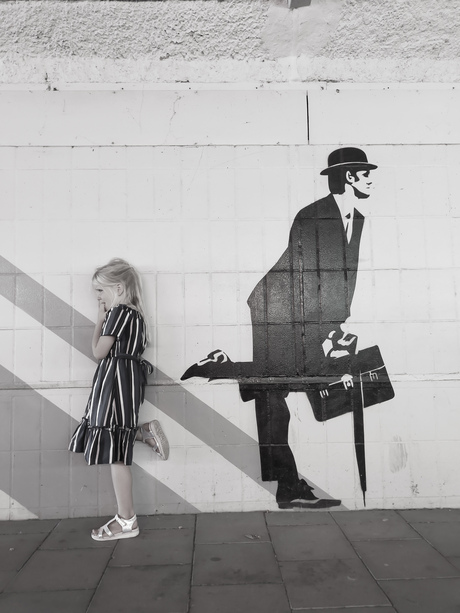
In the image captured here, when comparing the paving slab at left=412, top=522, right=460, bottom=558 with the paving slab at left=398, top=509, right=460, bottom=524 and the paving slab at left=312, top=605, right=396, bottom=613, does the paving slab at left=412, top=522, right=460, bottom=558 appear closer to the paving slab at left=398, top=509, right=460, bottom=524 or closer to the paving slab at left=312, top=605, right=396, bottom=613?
the paving slab at left=398, top=509, right=460, bottom=524

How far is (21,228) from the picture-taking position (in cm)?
276

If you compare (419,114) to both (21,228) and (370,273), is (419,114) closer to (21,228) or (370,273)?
(370,273)

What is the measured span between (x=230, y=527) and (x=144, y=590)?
715 millimetres

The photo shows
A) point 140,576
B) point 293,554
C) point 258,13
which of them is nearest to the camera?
point 140,576

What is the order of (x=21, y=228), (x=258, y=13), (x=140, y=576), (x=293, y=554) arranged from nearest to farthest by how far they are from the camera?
(x=140, y=576), (x=293, y=554), (x=258, y=13), (x=21, y=228)

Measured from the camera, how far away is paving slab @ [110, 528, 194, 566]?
2.06 metres

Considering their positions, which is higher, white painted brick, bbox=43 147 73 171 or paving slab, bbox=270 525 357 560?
white painted brick, bbox=43 147 73 171

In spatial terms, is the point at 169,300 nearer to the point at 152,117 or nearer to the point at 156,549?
the point at 152,117

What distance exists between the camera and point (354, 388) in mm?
2729

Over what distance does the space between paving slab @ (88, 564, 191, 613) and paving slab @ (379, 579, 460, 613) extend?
84 centimetres

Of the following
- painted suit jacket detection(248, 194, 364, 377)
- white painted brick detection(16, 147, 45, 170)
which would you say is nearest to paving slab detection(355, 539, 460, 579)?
painted suit jacket detection(248, 194, 364, 377)

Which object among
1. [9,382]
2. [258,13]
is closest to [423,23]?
[258,13]

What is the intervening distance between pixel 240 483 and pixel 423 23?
2.99m

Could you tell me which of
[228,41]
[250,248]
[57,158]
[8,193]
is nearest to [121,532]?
[250,248]
